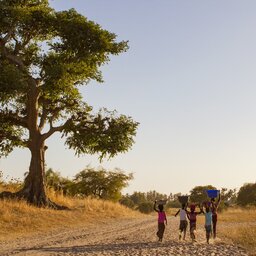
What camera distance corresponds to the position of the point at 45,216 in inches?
989

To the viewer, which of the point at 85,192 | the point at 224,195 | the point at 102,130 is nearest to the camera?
the point at 102,130

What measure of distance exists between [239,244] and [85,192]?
60450 mm

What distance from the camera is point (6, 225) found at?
2125 centimetres

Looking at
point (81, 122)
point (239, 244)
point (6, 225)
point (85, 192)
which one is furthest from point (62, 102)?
point (85, 192)

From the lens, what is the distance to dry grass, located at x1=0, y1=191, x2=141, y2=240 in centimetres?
2125

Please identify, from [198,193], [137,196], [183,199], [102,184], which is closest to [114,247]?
[183,199]

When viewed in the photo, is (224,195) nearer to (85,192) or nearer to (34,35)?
(85,192)

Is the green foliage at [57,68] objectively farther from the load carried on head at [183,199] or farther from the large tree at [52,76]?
the load carried on head at [183,199]

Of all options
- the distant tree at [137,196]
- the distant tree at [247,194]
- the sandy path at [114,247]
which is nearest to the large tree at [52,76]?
the sandy path at [114,247]

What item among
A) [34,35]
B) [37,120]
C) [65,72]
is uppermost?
[34,35]

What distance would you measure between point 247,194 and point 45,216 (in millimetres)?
71348

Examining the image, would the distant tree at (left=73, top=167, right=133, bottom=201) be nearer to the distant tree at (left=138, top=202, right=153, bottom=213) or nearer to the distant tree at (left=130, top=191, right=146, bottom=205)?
the distant tree at (left=138, top=202, right=153, bottom=213)

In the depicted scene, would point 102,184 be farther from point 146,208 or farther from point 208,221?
point 208,221

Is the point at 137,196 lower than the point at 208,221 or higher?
higher
